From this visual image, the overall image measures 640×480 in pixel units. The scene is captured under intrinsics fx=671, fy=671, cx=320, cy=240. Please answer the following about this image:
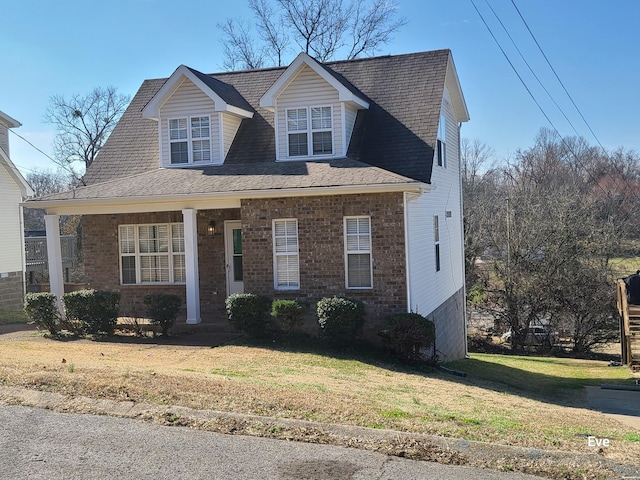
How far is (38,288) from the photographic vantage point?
27.8 metres

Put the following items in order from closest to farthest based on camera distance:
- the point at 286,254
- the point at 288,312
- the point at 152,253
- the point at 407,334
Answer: the point at 407,334
the point at 288,312
the point at 286,254
the point at 152,253

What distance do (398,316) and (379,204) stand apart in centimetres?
250

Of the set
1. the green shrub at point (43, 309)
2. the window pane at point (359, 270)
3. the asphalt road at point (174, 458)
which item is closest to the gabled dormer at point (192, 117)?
the green shrub at point (43, 309)

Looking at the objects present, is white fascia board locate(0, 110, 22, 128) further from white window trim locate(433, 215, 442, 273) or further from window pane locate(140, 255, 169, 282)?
white window trim locate(433, 215, 442, 273)

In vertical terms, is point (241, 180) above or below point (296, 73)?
below

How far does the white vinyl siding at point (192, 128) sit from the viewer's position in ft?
59.1

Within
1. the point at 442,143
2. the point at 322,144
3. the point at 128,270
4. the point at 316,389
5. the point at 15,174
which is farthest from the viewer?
the point at 15,174

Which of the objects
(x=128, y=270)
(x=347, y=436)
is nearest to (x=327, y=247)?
(x=128, y=270)

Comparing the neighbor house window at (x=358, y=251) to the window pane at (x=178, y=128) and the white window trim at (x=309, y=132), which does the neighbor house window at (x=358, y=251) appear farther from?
the window pane at (x=178, y=128)

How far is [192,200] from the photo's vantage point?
15727 millimetres

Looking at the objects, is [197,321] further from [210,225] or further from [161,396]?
[161,396]

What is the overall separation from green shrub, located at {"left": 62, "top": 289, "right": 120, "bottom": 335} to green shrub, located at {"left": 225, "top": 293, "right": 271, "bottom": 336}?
9.58ft

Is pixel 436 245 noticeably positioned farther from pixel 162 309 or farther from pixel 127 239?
pixel 127 239

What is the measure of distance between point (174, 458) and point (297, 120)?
1231 cm
